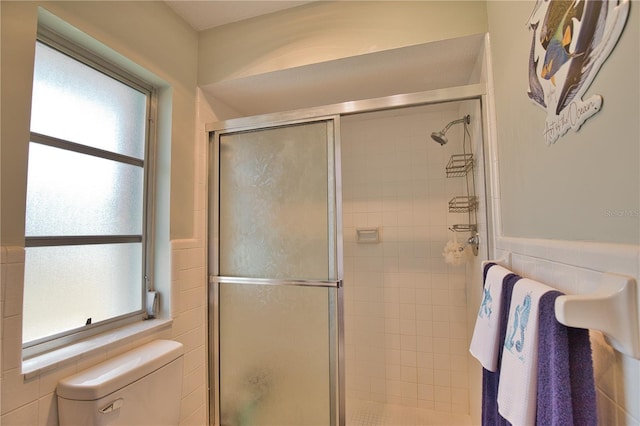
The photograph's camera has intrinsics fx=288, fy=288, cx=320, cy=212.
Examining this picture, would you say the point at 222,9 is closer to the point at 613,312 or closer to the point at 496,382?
the point at 613,312

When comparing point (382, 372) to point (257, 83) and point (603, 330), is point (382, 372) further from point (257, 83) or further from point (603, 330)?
point (257, 83)

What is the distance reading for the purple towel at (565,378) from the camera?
57 cm

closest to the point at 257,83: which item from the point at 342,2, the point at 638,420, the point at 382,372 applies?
the point at 342,2

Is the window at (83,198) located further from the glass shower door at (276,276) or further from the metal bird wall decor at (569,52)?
the metal bird wall decor at (569,52)

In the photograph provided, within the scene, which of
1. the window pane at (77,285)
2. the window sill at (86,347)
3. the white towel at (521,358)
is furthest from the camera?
the window pane at (77,285)

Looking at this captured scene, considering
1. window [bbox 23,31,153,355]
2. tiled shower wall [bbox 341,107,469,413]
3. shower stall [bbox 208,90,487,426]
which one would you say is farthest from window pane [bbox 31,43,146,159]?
tiled shower wall [bbox 341,107,469,413]

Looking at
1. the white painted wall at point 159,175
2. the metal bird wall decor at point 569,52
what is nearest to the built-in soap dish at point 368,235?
the white painted wall at point 159,175

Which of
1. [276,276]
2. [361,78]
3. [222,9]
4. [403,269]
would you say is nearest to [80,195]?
[276,276]

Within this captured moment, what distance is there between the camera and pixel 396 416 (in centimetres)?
220

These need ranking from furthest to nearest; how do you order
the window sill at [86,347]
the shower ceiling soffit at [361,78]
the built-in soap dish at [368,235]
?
the built-in soap dish at [368,235]
the shower ceiling soffit at [361,78]
the window sill at [86,347]

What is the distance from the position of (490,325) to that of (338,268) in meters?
0.75

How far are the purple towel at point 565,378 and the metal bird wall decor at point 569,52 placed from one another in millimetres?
441

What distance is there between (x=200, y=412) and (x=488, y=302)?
5.58 feet

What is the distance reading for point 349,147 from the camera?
2.48 metres
